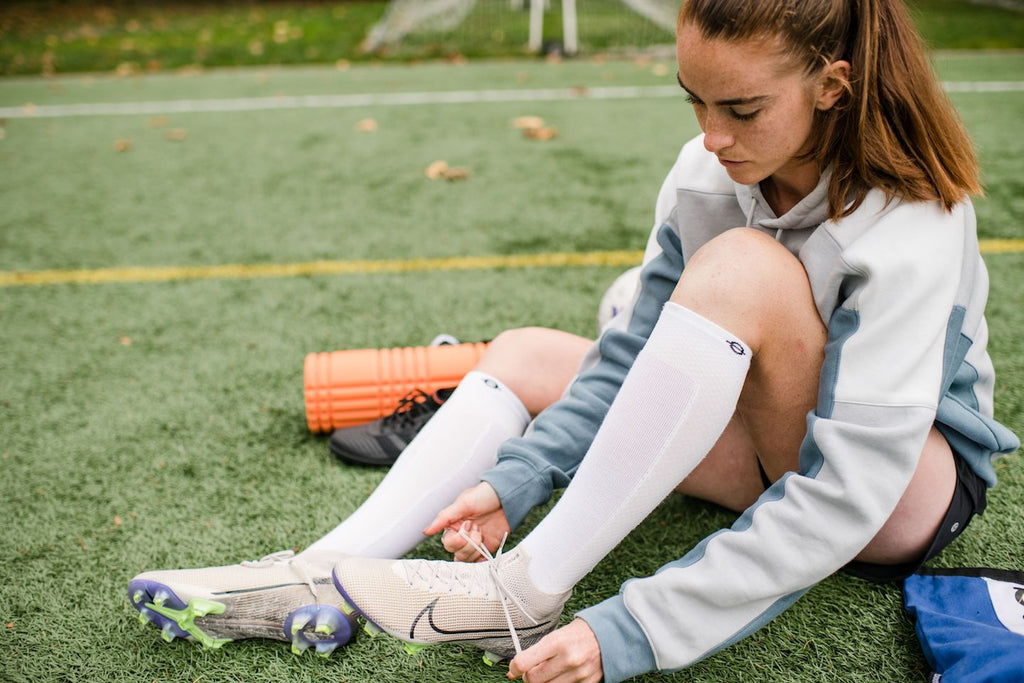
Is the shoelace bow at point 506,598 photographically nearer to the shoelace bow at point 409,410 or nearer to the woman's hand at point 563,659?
the woman's hand at point 563,659

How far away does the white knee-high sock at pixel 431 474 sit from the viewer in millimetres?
1503

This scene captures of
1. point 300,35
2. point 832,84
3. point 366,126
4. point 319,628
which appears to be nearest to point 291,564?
point 319,628

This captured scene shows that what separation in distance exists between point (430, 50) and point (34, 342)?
596 centimetres

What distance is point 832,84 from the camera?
44.4 inches

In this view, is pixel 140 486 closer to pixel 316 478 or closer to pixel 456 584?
pixel 316 478

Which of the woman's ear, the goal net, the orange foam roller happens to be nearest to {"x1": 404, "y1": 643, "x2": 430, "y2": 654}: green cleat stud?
the orange foam roller

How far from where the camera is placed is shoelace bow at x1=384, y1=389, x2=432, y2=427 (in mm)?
1886

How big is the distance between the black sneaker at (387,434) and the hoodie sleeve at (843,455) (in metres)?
0.79

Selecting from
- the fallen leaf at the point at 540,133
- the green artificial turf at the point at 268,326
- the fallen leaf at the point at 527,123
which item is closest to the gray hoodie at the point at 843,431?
the green artificial turf at the point at 268,326

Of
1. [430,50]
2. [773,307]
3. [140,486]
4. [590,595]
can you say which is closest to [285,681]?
[590,595]

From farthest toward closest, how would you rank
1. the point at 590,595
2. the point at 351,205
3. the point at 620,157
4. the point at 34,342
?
the point at 620,157, the point at 351,205, the point at 34,342, the point at 590,595

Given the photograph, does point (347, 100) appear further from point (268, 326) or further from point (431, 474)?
point (431, 474)

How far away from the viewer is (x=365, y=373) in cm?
199

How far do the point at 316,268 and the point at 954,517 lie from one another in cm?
229
